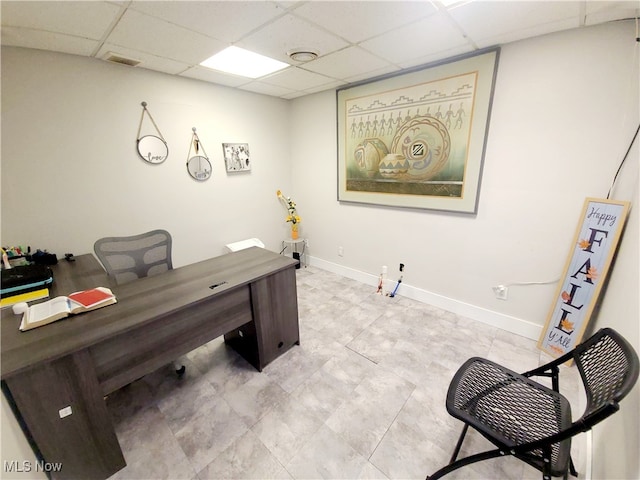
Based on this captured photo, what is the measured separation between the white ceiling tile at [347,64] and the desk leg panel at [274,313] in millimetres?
1770

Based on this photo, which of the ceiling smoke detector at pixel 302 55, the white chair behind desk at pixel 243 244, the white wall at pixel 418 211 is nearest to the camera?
the white wall at pixel 418 211

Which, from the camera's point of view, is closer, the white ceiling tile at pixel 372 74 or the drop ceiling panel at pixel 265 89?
the white ceiling tile at pixel 372 74

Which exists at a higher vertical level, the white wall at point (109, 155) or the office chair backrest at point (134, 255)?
the white wall at point (109, 155)

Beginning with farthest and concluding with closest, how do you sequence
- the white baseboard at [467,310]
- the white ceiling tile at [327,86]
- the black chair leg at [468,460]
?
the white ceiling tile at [327,86] → the white baseboard at [467,310] → the black chair leg at [468,460]

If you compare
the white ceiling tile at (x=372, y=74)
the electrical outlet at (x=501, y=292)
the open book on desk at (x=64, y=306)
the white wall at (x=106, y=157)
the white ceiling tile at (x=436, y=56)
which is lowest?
the electrical outlet at (x=501, y=292)

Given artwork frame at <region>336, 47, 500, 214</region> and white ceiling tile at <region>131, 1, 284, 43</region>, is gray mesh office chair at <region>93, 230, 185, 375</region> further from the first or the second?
artwork frame at <region>336, 47, 500, 214</region>

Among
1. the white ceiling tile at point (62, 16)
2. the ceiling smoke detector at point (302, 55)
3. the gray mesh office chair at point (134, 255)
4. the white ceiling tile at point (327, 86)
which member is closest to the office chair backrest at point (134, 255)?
the gray mesh office chair at point (134, 255)

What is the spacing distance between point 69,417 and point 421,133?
10.2 ft

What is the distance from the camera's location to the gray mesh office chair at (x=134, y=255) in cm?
185

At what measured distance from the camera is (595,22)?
1.61 m

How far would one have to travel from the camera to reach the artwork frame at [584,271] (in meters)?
1.72

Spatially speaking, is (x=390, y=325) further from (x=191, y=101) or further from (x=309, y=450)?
(x=191, y=101)

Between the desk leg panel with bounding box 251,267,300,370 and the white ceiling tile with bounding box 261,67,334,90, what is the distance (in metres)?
1.89

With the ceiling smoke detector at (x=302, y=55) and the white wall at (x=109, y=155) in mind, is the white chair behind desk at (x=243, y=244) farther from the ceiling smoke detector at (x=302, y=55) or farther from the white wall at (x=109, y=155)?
the ceiling smoke detector at (x=302, y=55)
